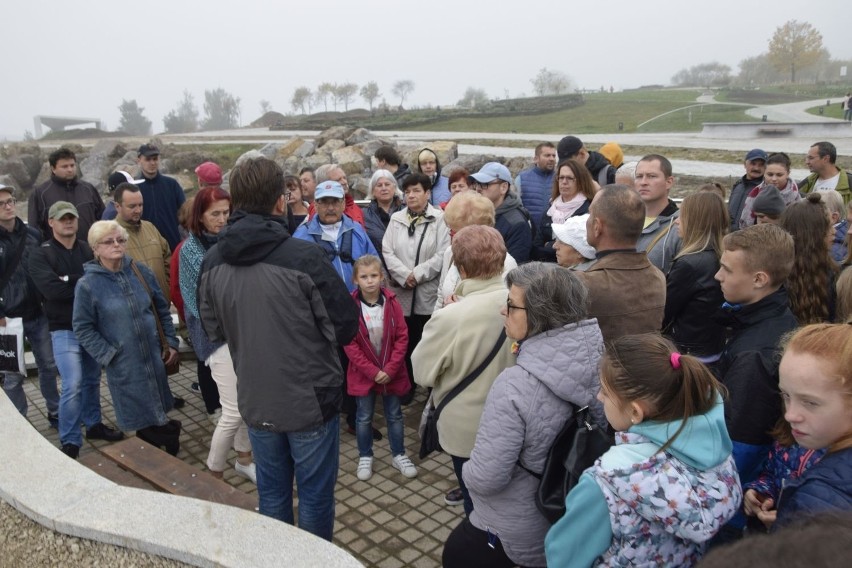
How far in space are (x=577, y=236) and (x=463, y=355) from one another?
3.41 ft

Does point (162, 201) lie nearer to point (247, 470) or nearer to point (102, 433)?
point (102, 433)

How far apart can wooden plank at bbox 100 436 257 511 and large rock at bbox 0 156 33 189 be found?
22146mm

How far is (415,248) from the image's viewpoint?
5.17m

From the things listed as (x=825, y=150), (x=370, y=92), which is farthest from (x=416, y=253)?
(x=370, y=92)

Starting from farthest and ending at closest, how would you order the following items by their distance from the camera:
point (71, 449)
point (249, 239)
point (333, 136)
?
point (333, 136), point (71, 449), point (249, 239)

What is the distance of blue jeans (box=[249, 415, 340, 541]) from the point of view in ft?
9.91

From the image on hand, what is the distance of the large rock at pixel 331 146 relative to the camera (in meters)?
16.2

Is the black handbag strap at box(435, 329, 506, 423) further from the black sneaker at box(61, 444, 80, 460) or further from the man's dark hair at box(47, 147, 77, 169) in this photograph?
the man's dark hair at box(47, 147, 77, 169)

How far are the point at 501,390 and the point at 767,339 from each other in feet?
3.64

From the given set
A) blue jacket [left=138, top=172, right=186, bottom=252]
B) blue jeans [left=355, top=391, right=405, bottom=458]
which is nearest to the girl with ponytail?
blue jeans [left=355, top=391, right=405, bottom=458]

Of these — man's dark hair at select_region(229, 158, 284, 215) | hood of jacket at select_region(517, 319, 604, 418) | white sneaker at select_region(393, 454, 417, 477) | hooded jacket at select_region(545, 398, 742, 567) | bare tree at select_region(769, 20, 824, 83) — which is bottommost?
white sneaker at select_region(393, 454, 417, 477)

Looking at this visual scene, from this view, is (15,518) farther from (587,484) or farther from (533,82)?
(533,82)

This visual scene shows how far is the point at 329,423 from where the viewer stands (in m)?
3.05

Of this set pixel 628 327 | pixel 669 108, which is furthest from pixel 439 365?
pixel 669 108
